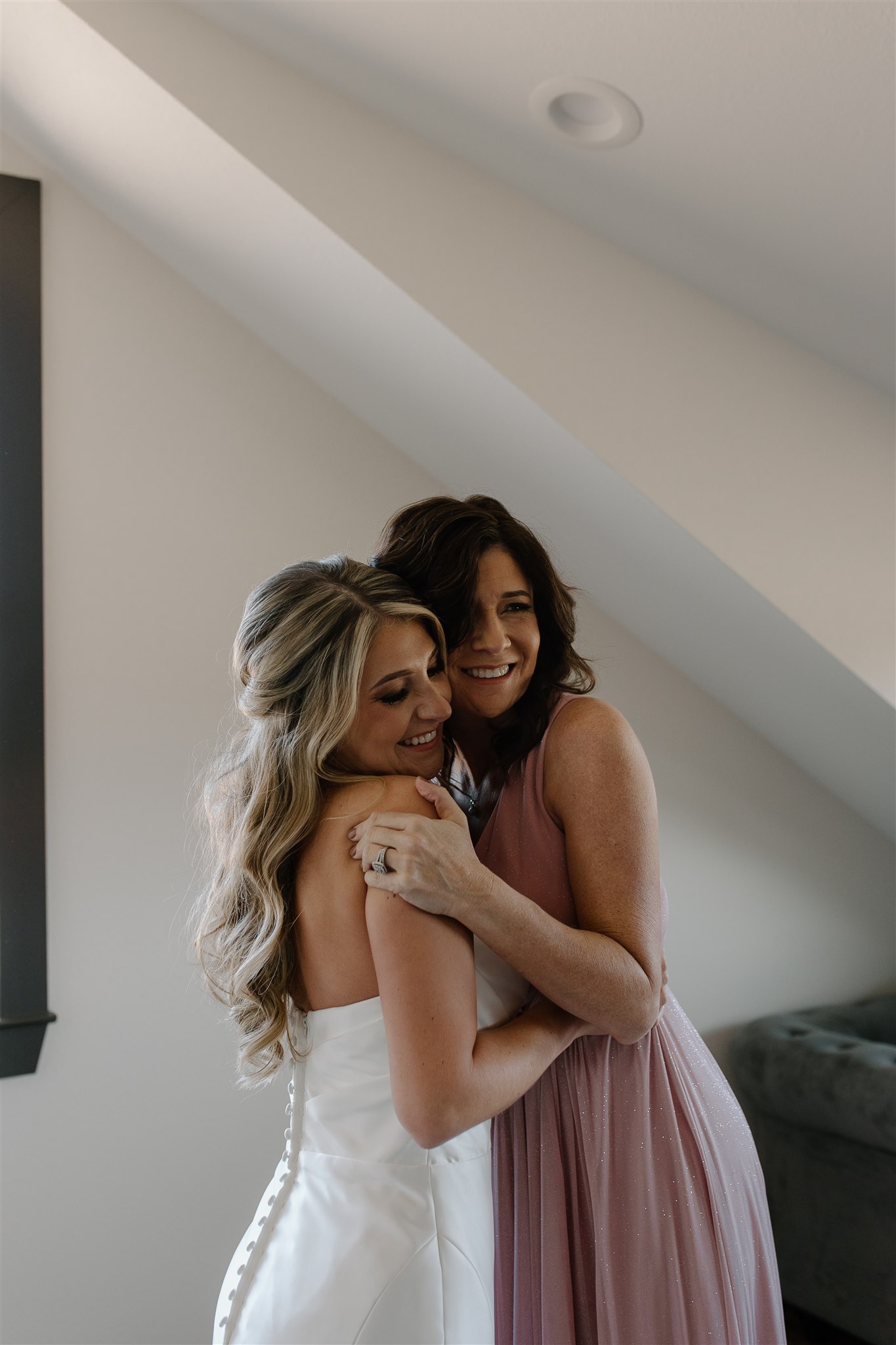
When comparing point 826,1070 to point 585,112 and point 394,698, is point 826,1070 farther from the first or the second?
point 585,112

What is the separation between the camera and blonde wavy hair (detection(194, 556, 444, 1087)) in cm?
137

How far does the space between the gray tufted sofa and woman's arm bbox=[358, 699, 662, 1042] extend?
1608 mm

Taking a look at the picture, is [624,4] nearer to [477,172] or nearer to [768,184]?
[768,184]

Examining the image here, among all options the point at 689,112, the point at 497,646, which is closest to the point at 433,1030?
the point at 497,646

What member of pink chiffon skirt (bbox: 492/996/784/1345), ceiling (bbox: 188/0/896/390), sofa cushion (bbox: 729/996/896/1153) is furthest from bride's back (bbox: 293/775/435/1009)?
sofa cushion (bbox: 729/996/896/1153)

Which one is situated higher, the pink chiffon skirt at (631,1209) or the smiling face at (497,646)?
the smiling face at (497,646)

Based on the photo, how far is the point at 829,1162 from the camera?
9.20ft

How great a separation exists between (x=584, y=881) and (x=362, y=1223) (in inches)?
19.7

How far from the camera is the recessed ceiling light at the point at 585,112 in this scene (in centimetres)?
176

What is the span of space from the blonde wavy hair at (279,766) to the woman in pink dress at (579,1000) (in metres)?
0.12

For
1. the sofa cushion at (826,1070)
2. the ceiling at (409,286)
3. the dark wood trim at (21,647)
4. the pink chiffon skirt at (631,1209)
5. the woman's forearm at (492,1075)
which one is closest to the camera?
the woman's forearm at (492,1075)

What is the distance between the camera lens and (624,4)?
156 cm

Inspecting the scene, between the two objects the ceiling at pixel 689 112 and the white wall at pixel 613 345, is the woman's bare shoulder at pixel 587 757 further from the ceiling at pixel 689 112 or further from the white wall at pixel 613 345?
the ceiling at pixel 689 112

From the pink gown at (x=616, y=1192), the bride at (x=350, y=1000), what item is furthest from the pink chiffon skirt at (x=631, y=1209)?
the bride at (x=350, y=1000)
